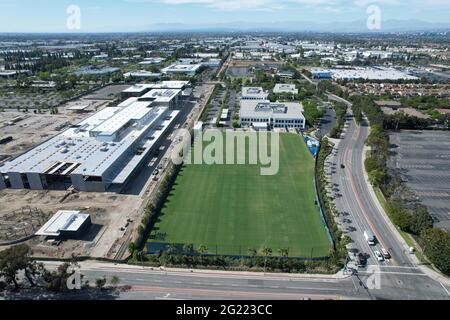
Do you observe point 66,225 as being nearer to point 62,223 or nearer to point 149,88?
point 62,223

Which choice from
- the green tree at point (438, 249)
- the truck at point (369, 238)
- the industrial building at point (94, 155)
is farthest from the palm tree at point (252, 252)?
the industrial building at point (94, 155)

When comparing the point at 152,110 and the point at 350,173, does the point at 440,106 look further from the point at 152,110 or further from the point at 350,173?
the point at 152,110

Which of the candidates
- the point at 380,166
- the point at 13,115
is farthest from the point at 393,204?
the point at 13,115

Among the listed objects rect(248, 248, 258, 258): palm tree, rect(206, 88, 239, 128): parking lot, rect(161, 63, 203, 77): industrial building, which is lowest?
rect(248, 248, 258, 258): palm tree

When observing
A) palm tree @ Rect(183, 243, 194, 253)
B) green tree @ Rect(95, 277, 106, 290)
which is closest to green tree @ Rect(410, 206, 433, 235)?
palm tree @ Rect(183, 243, 194, 253)

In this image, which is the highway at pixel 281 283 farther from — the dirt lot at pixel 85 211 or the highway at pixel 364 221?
the dirt lot at pixel 85 211

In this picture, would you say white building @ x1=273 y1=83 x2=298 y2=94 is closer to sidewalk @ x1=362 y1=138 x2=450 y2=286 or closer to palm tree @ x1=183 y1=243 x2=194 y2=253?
sidewalk @ x1=362 y1=138 x2=450 y2=286
